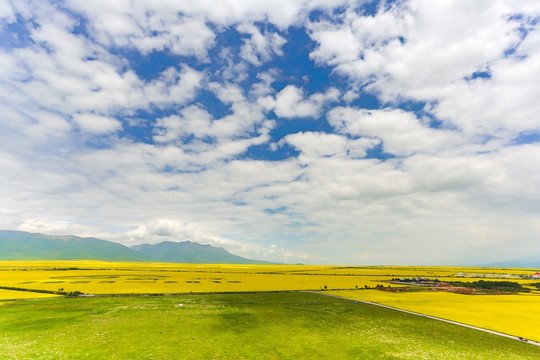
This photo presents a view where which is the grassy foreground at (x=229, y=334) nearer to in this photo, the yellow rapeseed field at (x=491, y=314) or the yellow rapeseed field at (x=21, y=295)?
the yellow rapeseed field at (x=491, y=314)

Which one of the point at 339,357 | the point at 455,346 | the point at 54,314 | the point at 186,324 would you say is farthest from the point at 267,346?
the point at 54,314

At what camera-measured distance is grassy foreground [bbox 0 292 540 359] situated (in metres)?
26.9

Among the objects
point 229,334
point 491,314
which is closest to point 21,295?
point 229,334

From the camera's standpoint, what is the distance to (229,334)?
32906 mm

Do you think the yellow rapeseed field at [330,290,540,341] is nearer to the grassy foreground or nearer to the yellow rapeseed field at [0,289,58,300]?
the grassy foreground

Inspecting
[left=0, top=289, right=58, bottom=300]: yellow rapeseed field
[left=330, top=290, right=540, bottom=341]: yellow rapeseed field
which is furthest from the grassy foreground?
[left=0, top=289, right=58, bottom=300]: yellow rapeseed field

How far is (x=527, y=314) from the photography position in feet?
160

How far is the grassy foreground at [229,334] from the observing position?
26.9 m

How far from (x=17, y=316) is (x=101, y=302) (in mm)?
14095

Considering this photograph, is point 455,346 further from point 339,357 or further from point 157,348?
point 157,348

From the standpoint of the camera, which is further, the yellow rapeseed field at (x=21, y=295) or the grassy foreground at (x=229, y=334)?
the yellow rapeseed field at (x=21, y=295)

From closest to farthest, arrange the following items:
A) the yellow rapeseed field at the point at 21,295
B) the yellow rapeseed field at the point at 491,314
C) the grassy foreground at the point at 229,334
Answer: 1. the grassy foreground at the point at 229,334
2. the yellow rapeseed field at the point at 491,314
3. the yellow rapeseed field at the point at 21,295

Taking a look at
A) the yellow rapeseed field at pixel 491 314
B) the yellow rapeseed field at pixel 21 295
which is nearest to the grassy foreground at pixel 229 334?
the yellow rapeseed field at pixel 491 314

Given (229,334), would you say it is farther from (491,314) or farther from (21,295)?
(21,295)
